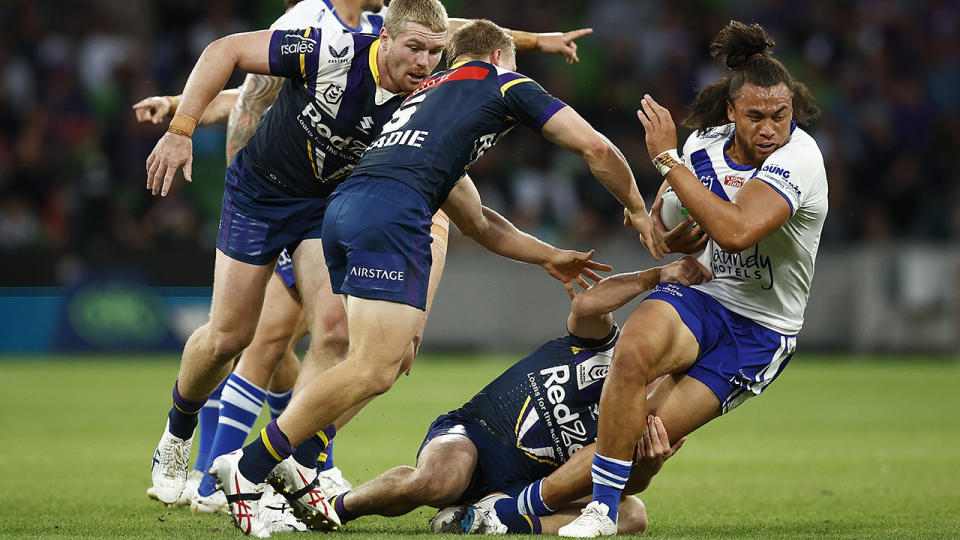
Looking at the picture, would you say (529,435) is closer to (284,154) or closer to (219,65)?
(284,154)

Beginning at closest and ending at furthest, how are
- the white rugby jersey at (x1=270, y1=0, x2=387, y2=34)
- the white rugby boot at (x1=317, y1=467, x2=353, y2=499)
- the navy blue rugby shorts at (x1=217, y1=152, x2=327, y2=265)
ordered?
the navy blue rugby shorts at (x1=217, y1=152, x2=327, y2=265) → the white rugby boot at (x1=317, y1=467, x2=353, y2=499) → the white rugby jersey at (x1=270, y1=0, x2=387, y2=34)

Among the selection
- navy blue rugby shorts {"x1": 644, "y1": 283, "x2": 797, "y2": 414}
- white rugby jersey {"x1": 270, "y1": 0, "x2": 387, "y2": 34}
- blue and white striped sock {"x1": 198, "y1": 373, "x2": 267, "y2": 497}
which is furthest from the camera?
white rugby jersey {"x1": 270, "y1": 0, "x2": 387, "y2": 34}

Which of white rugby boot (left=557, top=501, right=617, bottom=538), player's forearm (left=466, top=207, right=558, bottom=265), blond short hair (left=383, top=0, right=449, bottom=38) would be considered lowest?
white rugby boot (left=557, top=501, right=617, bottom=538)

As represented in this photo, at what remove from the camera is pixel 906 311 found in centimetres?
1555

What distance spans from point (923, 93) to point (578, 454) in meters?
13.9

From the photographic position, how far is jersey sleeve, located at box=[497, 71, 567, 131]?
195 inches

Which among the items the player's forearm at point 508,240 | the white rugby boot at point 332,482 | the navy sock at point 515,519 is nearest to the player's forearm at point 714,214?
the player's forearm at point 508,240

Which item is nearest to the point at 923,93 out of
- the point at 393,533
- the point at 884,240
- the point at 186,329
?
the point at 884,240

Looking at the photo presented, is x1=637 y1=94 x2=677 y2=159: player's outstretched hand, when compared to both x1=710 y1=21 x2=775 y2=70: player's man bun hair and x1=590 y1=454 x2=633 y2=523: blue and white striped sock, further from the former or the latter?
x1=590 y1=454 x2=633 y2=523: blue and white striped sock

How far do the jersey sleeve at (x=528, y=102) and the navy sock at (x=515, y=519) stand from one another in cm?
168

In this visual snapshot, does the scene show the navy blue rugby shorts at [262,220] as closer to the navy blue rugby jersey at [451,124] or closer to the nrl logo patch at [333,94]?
the nrl logo patch at [333,94]

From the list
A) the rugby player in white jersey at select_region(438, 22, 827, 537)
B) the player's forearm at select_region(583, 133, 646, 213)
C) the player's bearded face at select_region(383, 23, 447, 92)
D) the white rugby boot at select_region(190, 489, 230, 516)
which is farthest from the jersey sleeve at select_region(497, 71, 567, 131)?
the white rugby boot at select_region(190, 489, 230, 516)

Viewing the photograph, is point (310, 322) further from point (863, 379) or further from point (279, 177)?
point (863, 379)

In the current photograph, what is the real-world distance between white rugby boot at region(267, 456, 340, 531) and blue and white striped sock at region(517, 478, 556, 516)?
0.82 m
